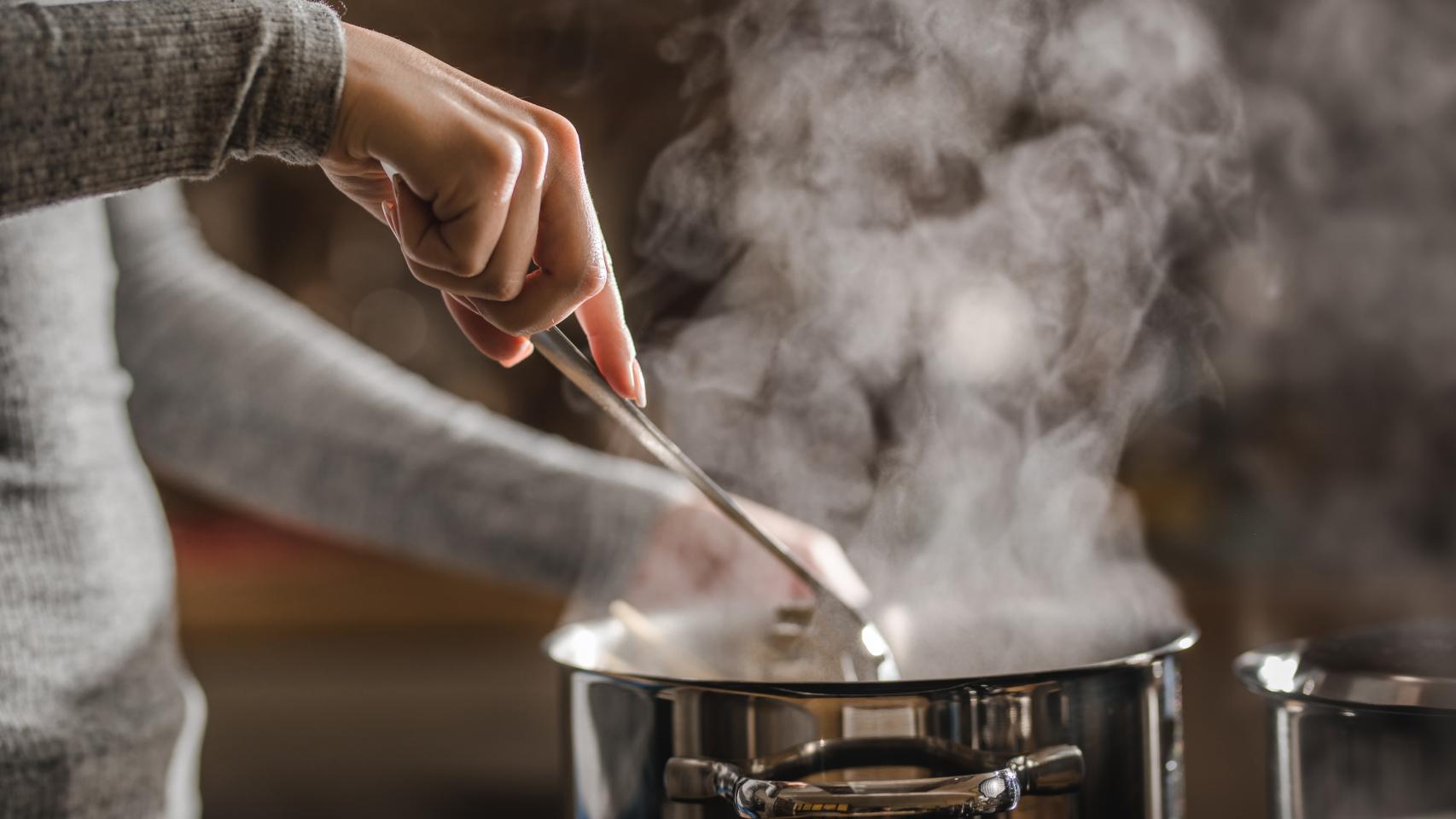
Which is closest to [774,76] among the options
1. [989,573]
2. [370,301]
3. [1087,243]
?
[1087,243]

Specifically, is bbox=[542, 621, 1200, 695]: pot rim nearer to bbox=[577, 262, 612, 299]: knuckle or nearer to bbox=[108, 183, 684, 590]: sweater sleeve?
bbox=[577, 262, 612, 299]: knuckle

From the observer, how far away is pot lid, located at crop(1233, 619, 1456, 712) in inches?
16.2

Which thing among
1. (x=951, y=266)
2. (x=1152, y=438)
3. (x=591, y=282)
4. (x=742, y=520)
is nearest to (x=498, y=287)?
(x=591, y=282)

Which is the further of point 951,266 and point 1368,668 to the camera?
point 951,266

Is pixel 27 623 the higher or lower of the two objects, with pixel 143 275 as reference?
lower

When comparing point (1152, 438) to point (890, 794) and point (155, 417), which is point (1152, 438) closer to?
point (155, 417)

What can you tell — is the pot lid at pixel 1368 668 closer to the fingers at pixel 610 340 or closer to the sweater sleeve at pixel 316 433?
the fingers at pixel 610 340

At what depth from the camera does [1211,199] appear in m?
1.68

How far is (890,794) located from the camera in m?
0.38

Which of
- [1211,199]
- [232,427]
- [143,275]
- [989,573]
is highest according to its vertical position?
[1211,199]

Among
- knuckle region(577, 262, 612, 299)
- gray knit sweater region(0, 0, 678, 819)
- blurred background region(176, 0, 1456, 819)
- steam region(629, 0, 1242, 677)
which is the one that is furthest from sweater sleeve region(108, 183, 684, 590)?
blurred background region(176, 0, 1456, 819)

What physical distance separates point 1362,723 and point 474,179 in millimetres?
356

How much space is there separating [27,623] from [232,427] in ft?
0.87

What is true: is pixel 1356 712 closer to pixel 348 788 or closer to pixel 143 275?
pixel 143 275
